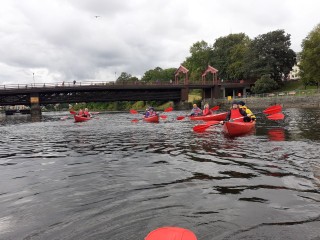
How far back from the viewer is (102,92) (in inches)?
2751

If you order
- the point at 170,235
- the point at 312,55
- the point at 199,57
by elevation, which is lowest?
the point at 170,235

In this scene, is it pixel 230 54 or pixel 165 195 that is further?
pixel 230 54

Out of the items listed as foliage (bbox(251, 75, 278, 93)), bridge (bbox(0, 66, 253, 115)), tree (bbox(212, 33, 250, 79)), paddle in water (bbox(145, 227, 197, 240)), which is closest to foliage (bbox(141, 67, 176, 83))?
tree (bbox(212, 33, 250, 79))

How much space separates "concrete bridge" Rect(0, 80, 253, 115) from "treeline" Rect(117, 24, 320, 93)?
6.32 m

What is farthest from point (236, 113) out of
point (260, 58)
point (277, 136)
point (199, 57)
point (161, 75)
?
point (161, 75)

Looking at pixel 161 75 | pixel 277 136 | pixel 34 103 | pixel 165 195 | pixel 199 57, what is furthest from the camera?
pixel 161 75

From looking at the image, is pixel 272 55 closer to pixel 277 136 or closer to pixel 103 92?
pixel 103 92

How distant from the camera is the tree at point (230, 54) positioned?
275 feet

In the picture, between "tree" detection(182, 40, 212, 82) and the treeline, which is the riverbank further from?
"tree" detection(182, 40, 212, 82)

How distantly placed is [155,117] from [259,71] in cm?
5641

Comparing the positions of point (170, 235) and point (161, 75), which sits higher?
point (161, 75)

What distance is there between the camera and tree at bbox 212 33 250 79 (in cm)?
8369

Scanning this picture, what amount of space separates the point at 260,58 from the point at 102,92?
4088cm

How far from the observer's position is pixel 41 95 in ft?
213
